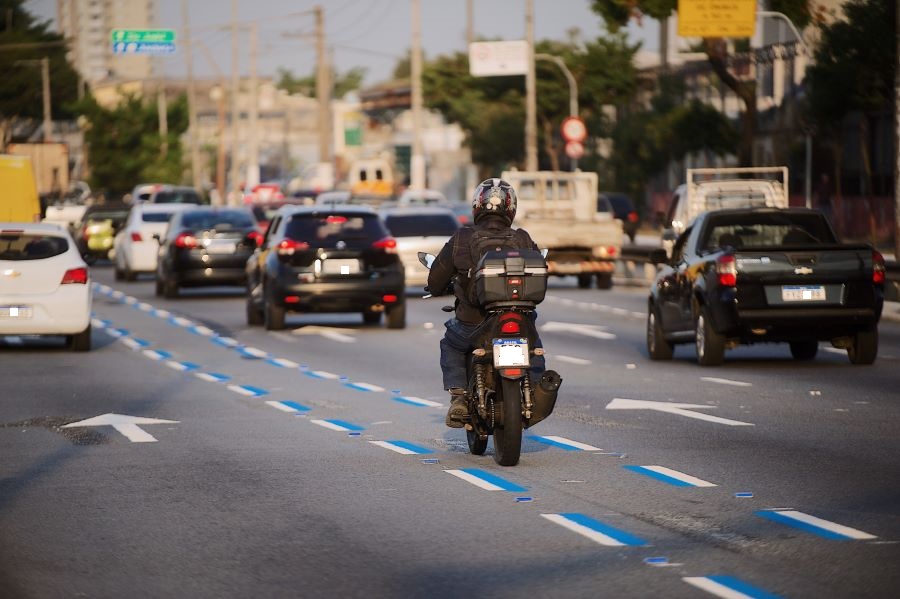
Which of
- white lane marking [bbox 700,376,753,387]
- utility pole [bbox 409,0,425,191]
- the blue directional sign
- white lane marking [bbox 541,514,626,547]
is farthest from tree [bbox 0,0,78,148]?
white lane marking [bbox 541,514,626,547]

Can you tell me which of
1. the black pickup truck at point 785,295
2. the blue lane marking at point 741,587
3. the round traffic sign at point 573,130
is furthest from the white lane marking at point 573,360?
the round traffic sign at point 573,130

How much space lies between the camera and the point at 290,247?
2603 cm

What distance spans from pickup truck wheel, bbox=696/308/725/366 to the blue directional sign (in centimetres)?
6160

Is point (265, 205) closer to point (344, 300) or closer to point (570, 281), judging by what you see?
point (570, 281)

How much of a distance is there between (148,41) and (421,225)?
48.8m

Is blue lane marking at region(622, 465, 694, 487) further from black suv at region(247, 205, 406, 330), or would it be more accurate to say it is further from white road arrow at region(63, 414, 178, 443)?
black suv at region(247, 205, 406, 330)

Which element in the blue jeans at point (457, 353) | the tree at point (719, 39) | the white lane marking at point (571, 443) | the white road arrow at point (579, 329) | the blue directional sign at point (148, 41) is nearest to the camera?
the blue jeans at point (457, 353)

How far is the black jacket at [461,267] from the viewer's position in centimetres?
1213

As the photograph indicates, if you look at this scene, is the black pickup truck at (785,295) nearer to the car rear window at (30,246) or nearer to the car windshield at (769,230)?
the car windshield at (769,230)

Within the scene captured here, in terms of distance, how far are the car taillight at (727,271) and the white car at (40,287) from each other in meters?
7.41

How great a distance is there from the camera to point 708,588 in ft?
26.0

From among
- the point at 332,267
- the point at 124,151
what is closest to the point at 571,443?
the point at 332,267

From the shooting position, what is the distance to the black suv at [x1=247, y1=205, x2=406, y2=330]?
25859 millimetres

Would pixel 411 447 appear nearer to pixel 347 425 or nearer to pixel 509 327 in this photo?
pixel 347 425
